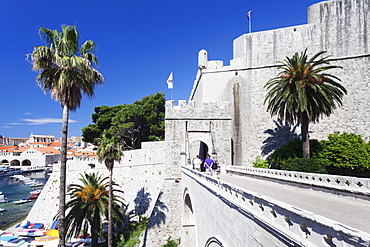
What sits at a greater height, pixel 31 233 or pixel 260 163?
pixel 260 163

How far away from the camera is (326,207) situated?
4961 millimetres

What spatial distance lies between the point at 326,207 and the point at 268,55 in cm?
1700

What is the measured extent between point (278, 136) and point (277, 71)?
5530 mm

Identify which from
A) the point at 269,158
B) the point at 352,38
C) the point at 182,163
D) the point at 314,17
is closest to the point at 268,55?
the point at 314,17

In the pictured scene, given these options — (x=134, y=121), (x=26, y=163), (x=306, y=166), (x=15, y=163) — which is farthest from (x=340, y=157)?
(x=15, y=163)

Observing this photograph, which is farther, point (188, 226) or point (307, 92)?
point (188, 226)

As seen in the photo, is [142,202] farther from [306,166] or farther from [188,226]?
[306,166]

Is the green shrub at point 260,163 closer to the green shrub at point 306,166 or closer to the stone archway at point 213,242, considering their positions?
the green shrub at point 306,166

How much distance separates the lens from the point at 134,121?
31.2 metres

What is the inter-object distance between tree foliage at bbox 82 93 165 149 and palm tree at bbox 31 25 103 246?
19186 millimetres

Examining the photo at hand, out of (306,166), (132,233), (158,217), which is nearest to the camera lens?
(306,166)

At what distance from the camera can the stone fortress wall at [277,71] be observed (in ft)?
56.6

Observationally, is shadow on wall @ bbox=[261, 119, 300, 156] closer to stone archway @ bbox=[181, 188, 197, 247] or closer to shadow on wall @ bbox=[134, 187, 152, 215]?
stone archway @ bbox=[181, 188, 197, 247]

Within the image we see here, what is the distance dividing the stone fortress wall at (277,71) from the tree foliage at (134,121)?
11911 millimetres
